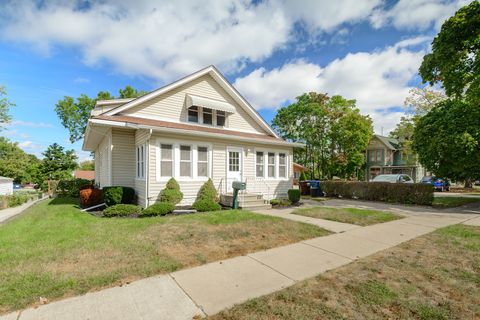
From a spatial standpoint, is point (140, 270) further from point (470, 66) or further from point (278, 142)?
point (470, 66)

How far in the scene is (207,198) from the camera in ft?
35.6

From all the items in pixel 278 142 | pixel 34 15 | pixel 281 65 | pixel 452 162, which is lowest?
pixel 452 162

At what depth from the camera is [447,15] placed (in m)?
12.8

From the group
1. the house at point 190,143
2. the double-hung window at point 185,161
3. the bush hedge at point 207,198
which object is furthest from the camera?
the double-hung window at point 185,161

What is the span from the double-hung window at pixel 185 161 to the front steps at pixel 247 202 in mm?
2021

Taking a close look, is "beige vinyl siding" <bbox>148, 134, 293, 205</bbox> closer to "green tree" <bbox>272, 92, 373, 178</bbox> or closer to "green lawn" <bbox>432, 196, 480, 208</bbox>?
"green lawn" <bbox>432, 196, 480, 208</bbox>

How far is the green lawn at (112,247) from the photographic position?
352 centimetres

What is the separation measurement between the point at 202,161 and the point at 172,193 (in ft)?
7.17

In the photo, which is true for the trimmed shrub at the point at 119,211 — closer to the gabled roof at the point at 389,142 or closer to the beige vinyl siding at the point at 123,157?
the beige vinyl siding at the point at 123,157

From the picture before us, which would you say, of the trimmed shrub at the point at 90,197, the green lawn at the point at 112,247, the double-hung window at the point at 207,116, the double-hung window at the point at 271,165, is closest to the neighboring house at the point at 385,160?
the double-hung window at the point at 271,165

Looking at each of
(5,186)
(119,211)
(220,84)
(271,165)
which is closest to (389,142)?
(271,165)

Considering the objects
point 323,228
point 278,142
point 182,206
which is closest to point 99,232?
point 182,206

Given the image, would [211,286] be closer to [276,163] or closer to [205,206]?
[205,206]

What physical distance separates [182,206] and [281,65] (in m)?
13.3
